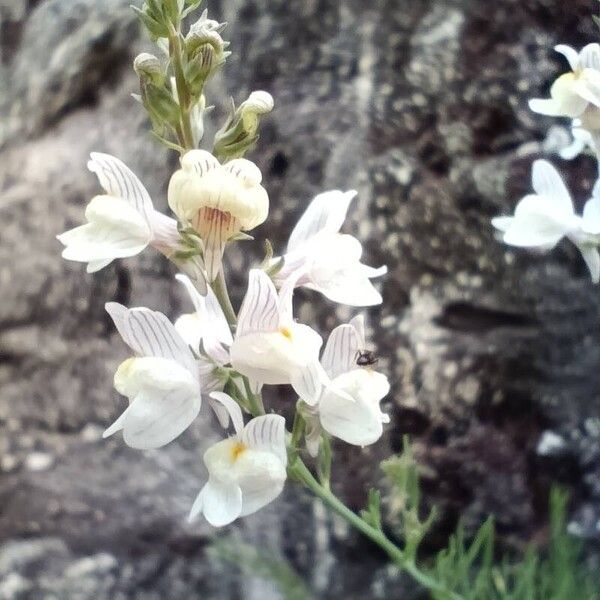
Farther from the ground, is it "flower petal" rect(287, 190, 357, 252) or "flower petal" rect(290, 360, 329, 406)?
"flower petal" rect(287, 190, 357, 252)

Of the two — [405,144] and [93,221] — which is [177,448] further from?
Result: [93,221]

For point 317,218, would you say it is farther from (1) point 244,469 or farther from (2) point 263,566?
(2) point 263,566

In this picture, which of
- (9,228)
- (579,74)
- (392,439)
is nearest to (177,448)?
(392,439)

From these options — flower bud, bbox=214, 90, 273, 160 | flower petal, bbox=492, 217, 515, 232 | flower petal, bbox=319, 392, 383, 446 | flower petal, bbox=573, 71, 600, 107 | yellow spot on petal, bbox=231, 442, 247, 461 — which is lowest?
flower petal, bbox=492, 217, 515, 232

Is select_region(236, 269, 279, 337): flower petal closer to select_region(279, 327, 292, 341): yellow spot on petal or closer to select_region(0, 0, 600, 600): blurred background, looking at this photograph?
select_region(279, 327, 292, 341): yellow spot on petal

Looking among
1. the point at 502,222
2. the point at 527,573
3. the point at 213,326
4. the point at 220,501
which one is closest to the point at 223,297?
the point at 213,326

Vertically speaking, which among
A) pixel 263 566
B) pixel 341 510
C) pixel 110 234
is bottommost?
pixel 263 566

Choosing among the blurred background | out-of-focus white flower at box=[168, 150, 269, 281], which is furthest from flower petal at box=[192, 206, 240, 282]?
the blurred background
